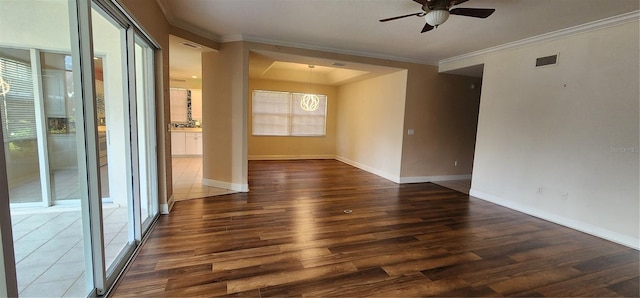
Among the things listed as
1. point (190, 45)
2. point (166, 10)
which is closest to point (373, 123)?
point (190, 45)

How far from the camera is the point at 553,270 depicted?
7.97 feet

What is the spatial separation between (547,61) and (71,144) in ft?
19.4

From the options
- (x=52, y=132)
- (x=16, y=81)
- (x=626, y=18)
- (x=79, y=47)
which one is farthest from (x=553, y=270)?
(x=52, y=132)

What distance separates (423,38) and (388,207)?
2.67 metres

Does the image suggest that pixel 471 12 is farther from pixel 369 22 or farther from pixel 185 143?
pixel 185 143

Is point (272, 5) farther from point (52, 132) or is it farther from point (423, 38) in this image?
point (52, 132)

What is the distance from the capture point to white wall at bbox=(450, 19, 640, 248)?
3.03 meters

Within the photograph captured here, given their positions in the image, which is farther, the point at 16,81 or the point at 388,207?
the point at 388,207

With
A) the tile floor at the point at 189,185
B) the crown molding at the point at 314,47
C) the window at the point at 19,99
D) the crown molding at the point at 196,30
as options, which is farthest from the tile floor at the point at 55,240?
the crown molding at the point at 314,47

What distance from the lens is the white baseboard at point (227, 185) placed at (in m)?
4.65

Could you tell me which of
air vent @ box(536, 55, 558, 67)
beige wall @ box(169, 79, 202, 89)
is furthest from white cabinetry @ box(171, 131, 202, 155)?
air vent @ box(536, 55, 558, 67)

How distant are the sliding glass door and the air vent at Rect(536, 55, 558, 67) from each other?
200 inches

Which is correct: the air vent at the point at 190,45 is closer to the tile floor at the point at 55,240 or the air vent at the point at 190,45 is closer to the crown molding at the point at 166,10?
the crown molding at the point at 166,10

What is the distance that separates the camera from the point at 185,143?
8.35 metres
